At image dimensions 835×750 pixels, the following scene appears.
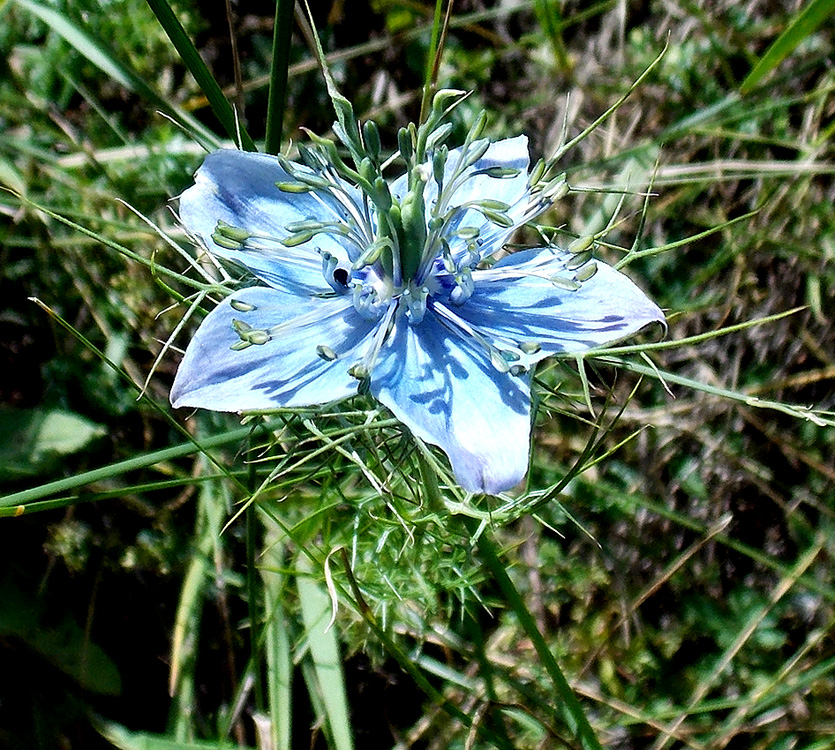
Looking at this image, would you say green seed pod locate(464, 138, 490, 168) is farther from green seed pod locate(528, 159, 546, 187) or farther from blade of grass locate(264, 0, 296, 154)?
blade of grass locate(264, 0, 296, 154)

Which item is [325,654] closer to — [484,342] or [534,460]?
[534,460]

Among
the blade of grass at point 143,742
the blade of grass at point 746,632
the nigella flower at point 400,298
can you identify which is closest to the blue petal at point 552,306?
the nigella flower at point 400,298

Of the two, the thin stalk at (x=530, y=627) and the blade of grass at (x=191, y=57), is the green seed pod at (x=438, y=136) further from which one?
the thin stalk at (x=530, y=627)

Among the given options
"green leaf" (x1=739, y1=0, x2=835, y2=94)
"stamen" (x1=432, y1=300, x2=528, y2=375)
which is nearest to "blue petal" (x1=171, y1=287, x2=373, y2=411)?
"stamen" (x1=432, y1=300, x2=528, y2=375)

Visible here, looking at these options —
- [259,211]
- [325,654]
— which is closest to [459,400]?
[259,211]

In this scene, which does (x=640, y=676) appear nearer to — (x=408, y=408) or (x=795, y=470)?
(x=795, y=470)

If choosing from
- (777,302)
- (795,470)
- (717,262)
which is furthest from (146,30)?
(795,470)
